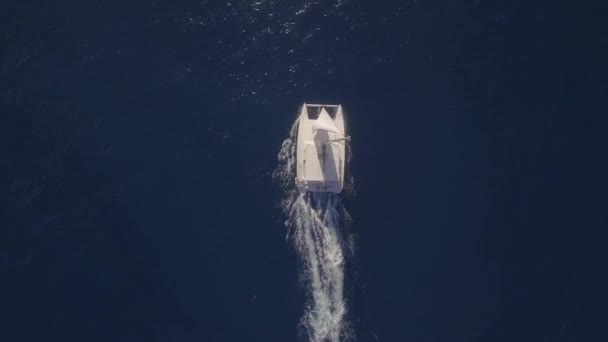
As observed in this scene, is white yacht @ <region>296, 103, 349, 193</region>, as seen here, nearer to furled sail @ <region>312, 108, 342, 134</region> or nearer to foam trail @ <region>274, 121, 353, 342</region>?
furled sail @ <region>312, 108, 342, 134</region>

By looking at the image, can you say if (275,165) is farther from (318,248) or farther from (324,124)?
(318,248)

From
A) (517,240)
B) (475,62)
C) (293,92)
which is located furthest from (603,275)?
(293,92)

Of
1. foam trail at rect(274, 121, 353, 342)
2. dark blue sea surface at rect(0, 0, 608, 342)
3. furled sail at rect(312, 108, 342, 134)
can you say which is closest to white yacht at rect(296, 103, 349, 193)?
furled sail at rect(312, 108, 342, 134)

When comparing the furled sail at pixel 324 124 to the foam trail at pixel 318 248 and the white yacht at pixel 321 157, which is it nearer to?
the white yacht at pixel 321 157

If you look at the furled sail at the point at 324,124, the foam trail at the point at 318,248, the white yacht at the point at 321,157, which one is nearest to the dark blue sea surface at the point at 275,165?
the foam trail at the point at 318,248

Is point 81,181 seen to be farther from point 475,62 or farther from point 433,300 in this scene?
point 475,62
